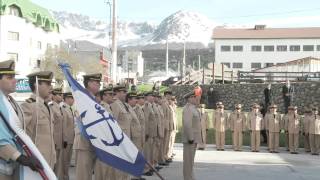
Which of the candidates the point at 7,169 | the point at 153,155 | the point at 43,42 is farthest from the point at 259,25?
the point at 7,169

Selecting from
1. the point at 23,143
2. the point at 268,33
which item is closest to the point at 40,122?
the point at 23,143

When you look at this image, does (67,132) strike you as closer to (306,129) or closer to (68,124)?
(68,124)

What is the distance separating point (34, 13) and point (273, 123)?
199ft

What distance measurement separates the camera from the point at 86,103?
7.46m

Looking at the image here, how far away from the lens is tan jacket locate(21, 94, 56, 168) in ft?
20.0

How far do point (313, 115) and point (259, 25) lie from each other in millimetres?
79490

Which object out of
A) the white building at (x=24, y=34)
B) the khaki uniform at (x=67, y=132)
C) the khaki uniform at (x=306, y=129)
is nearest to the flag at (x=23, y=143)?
the khaki uniform at (x=67, y=132)

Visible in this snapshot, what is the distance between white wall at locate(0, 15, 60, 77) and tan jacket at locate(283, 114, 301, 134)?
47282mm

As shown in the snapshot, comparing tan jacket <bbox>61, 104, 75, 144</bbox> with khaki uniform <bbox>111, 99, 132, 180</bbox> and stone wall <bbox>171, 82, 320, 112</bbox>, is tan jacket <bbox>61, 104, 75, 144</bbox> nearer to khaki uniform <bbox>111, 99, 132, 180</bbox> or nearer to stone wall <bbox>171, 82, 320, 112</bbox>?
khaki uniform <bbox>111, 99, 132, 180</bbox>

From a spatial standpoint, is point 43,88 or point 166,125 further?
point 166,125

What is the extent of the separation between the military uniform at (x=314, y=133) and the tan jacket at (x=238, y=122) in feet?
7.20

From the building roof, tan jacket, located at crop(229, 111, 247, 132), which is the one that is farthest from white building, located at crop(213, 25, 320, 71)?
tan jacket, located at crop(229, 111, 247, 132)

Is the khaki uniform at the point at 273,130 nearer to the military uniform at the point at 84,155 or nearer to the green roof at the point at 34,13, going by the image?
the military uniform at the point at 84,155

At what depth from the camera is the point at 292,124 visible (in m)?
19.0
